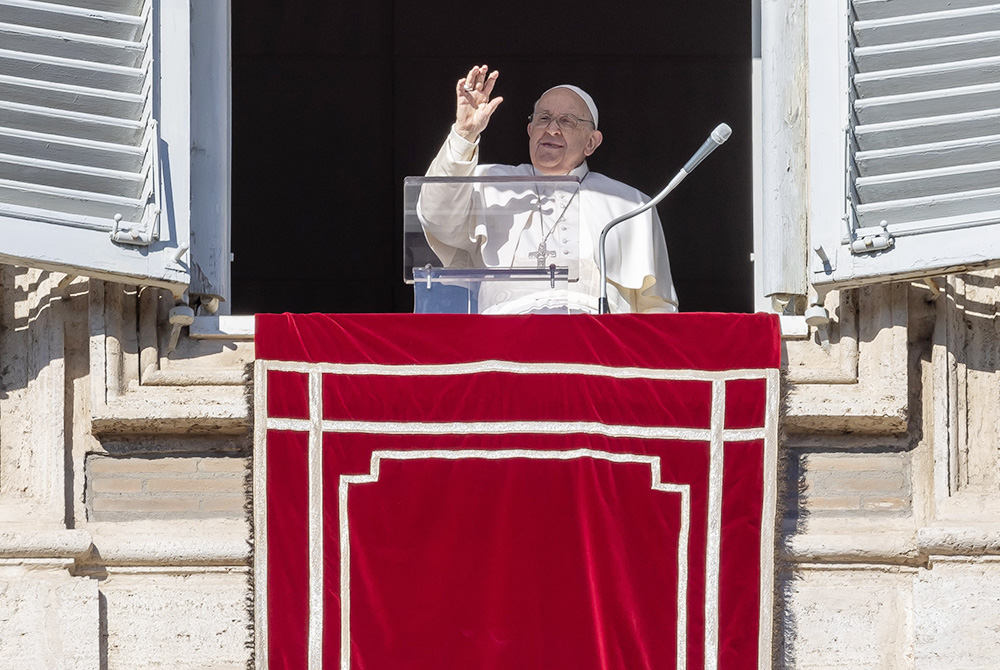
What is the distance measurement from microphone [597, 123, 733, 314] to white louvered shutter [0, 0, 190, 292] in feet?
3.17

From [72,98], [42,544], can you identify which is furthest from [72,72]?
[42,544]

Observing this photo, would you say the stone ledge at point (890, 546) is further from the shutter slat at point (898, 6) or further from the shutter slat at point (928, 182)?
the shutter slat at point (898, 6)

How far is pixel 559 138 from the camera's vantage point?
533 cm

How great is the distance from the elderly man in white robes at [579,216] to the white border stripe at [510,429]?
33cm

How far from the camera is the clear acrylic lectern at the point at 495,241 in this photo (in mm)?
4695

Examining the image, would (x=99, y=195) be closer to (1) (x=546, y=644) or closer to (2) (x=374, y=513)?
(2) (x=374, y=513)

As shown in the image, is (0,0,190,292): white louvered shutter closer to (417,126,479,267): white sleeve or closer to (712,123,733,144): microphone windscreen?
(417,126,479,267): white sleeve

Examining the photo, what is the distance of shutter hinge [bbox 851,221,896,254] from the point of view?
14.7 ft

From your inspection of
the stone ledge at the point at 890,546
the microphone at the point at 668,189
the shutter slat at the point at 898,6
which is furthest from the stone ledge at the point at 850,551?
the shutter slat at the point at 898,6

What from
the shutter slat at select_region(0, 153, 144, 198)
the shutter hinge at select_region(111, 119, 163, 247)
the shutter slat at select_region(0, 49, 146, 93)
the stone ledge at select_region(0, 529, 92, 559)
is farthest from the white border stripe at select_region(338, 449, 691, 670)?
the shutter slat at select_region(0, 49, 146, 93)

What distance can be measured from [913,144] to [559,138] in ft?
3.66

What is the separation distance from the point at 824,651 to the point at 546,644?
658mm

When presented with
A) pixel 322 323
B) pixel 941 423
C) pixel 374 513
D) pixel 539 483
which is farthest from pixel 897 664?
pixel 322 323

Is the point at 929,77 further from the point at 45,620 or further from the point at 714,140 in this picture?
the point at 45,620
